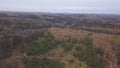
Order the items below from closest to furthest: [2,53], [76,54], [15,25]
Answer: [76,54] < [2,53] < [15,25]

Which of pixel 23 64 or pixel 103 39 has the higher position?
pixel 103 39

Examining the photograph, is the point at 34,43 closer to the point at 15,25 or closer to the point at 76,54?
the point at 76,54

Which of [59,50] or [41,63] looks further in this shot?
[59,50]

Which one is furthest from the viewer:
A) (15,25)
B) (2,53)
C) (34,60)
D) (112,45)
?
(15,25)

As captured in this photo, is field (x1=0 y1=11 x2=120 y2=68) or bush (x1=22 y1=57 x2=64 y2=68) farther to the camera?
field (x1=0 y1=11 x2=120 y2=68)

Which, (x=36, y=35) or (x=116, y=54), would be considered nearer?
(x=116, y=54)

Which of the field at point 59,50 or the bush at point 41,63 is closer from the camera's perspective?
the bush at point 41,63

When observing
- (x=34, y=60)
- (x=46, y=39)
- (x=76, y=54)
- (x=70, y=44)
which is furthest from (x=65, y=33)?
(x=34, y=60)

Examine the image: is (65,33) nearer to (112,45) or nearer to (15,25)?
(112,45)

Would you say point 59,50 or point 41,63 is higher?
point 59,50
